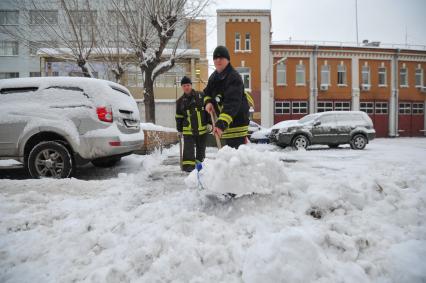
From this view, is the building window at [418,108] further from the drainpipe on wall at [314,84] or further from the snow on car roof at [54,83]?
the snow on car roof at [54,83]

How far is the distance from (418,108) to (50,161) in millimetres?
Result: 35825

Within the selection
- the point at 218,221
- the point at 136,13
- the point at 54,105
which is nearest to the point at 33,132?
the point at 54,105

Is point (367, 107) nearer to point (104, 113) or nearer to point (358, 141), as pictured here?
point (358, 141)

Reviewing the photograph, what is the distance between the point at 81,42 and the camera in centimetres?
1455

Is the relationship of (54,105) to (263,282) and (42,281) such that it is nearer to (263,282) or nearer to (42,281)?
(42,281)

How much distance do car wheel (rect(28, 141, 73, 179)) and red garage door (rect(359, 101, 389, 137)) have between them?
97.8 feet

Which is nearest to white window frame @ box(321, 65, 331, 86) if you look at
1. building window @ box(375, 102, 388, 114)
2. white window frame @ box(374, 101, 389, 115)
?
white window frame @ box(374, 101, 389, 115)

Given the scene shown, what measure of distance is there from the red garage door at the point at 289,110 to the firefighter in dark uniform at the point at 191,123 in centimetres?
2257

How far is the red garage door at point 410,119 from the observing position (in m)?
30.0

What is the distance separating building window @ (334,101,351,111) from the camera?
28406 millimetres

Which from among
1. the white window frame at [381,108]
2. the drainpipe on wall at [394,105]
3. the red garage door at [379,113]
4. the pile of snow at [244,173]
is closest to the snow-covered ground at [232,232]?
the pile of snow at [244,173]

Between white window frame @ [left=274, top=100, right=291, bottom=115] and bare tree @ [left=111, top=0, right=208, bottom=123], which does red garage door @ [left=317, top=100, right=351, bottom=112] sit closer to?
white window frame @ [left=274, top=100, right=291, bottom=115]

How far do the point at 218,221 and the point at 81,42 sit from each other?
1476 centimetres

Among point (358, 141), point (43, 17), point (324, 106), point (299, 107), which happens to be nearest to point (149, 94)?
point (43, 17)
